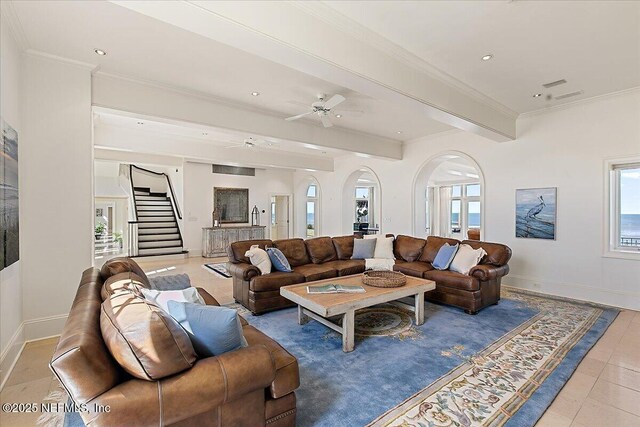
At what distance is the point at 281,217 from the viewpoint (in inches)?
470

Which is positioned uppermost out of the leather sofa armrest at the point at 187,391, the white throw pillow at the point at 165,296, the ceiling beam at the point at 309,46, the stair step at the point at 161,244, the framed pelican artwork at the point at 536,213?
the ceiling beam at the point at 309,46

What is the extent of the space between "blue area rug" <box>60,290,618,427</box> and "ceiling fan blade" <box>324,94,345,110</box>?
2.89m

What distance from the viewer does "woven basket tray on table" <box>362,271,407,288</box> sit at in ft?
11.8

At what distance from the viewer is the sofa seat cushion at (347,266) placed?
16.0 feet

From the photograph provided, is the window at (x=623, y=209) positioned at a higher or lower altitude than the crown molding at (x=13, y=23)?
lower

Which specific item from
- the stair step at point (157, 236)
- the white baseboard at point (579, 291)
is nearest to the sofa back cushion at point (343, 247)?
the white baseboard at point (579, 291)

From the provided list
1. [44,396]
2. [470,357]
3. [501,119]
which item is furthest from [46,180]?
[501,119]

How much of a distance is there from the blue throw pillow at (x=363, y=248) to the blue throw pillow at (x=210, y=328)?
406 centimetres

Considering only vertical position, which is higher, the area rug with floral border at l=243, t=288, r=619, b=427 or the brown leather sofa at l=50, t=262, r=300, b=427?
the brown leather sofa at l=50, t=262, r=300, b=427

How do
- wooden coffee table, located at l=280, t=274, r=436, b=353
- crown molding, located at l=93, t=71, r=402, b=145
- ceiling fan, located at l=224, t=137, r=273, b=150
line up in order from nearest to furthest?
1. wooden coffee table, located at l=280, t=274, r=436, b=353
2. crown molding, located at l=93, t=71, r=402, b=145
3. ceiling fan, located at l=224, t=137, r=273, b=150

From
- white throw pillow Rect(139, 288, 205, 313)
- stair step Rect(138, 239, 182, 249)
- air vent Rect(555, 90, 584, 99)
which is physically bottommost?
stair step Rect(138, 239, 182, 249)

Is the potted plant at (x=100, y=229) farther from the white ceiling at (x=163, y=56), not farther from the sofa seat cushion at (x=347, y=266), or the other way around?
the sofa seat cushion at (x=347, y=266)

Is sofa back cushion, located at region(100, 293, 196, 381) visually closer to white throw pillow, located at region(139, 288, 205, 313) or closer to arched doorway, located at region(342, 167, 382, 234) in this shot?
white throw pillow, located at region(139, 288, 205, 313)

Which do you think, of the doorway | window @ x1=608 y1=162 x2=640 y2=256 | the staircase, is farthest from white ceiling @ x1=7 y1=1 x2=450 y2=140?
the doorway
